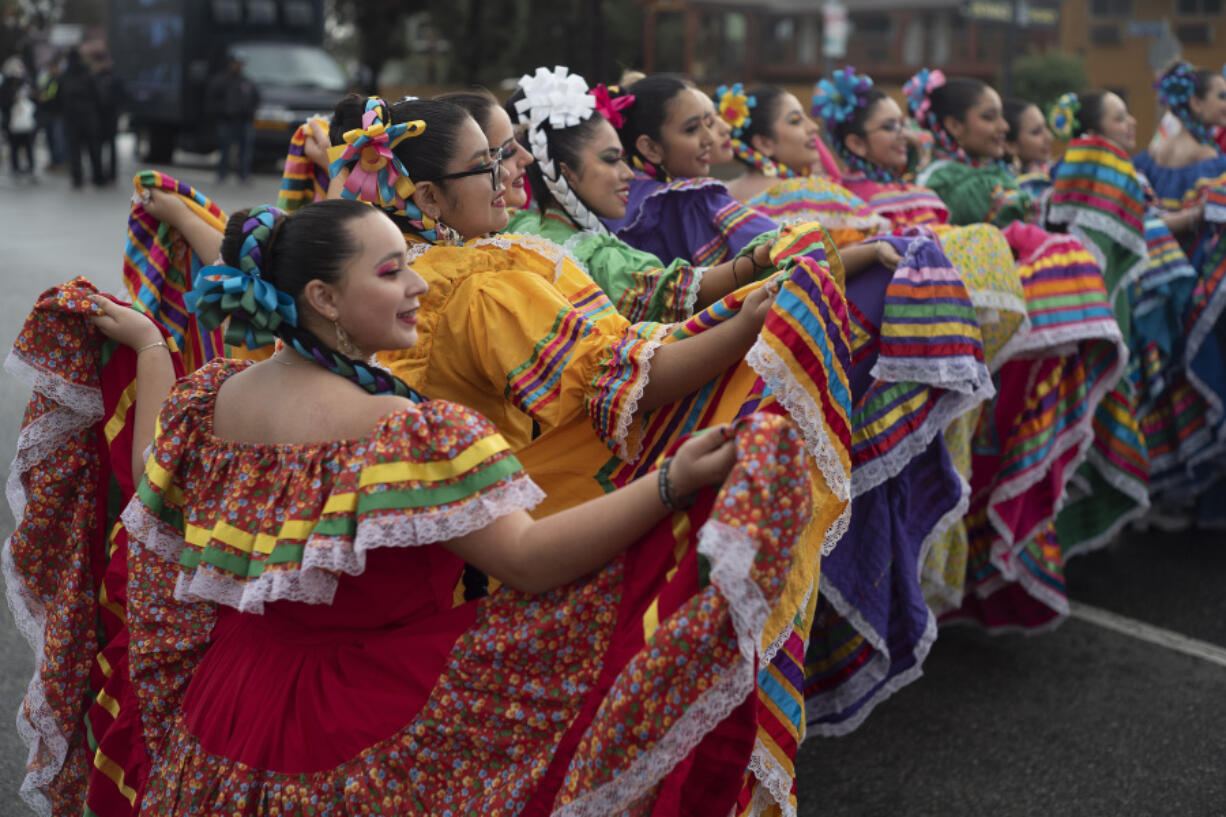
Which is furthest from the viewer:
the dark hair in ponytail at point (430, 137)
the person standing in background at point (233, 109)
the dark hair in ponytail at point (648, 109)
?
the person standing in background at point (233, 109)

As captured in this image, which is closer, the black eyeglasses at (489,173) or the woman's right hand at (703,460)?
the woman's right hand at (703,460)

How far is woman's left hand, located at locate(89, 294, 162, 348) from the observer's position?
3.06m

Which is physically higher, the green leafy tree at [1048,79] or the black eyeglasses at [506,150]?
the black eyeglasses at [506,150]

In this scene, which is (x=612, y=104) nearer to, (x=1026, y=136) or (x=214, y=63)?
(x=1026, y=136)

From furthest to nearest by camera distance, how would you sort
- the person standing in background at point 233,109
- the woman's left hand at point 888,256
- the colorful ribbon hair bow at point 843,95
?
the person standing in background at point 233,109
the colorful ribbon hair bow at point 843,95
the woman's left hand at point 888,256

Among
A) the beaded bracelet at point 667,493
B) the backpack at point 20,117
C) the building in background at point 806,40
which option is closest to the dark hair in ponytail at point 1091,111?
the beaded bracelet at point 667,493

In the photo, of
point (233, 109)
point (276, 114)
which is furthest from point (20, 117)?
point (233, 109)

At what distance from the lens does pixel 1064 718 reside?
4352mm

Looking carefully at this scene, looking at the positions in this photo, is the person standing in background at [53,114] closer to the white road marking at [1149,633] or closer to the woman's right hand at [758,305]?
the white road marking at [1149,633]

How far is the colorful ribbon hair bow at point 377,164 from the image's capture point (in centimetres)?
282

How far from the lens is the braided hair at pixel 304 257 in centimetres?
228

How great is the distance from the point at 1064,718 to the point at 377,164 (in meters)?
2.88

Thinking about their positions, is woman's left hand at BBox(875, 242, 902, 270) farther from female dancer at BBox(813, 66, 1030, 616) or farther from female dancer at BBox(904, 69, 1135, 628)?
A: female dancer at BBox(904, 69, 1135, 628)

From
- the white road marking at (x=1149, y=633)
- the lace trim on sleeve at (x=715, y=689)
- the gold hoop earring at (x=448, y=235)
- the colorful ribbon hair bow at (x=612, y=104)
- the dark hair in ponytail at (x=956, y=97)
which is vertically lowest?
the white road marking at (x=1149, y=633)
